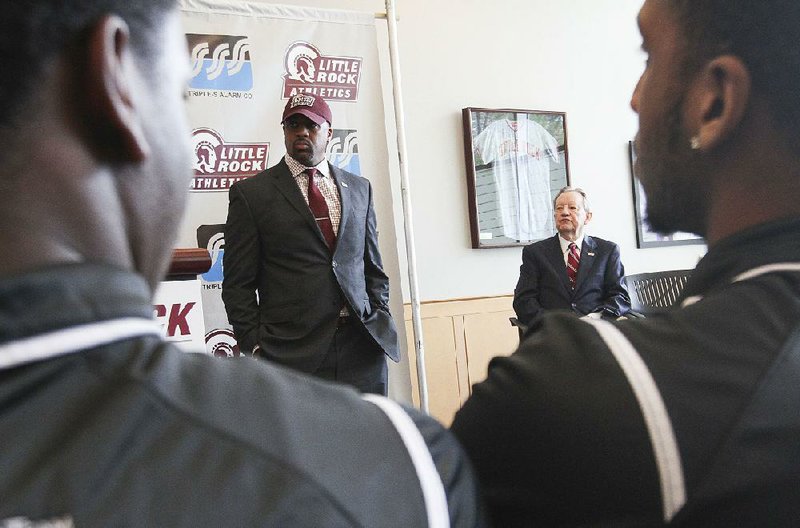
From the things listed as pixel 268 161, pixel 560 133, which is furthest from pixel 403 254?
pixel 560 133

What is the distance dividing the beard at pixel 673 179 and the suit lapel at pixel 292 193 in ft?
6.77

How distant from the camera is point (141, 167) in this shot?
0.51 m

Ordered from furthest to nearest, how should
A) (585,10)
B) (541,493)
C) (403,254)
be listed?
(585,10), (403,254), (541,493)

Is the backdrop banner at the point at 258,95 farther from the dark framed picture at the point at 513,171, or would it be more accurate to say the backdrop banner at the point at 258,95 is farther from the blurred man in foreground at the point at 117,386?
the blurred man in foreground at the point at 117,386

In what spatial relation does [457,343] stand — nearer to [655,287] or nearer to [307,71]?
[655,287]

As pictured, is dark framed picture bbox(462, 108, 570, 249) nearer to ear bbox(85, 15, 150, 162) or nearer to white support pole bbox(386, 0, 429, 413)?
white support pole bbox(386, 0, 429, 413)

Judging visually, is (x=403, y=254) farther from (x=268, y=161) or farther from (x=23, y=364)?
(x=23, y=364)

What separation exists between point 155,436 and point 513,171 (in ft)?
15.3

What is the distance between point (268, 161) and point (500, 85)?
1.99 m

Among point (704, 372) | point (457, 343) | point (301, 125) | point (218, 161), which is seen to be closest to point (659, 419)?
point (704, 372)

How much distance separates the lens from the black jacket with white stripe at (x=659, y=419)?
56 cm

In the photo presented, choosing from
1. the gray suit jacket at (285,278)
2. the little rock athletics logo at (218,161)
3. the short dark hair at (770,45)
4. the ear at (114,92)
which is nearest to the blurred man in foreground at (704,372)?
the short dark hair at (770,45)

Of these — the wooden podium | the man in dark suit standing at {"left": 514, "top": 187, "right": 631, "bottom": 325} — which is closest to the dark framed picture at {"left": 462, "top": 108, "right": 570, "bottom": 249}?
the man in dark suit standing at {"left": 514, "top": 187, "right": 631, "bottom": 325}

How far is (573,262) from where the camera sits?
4082mm
